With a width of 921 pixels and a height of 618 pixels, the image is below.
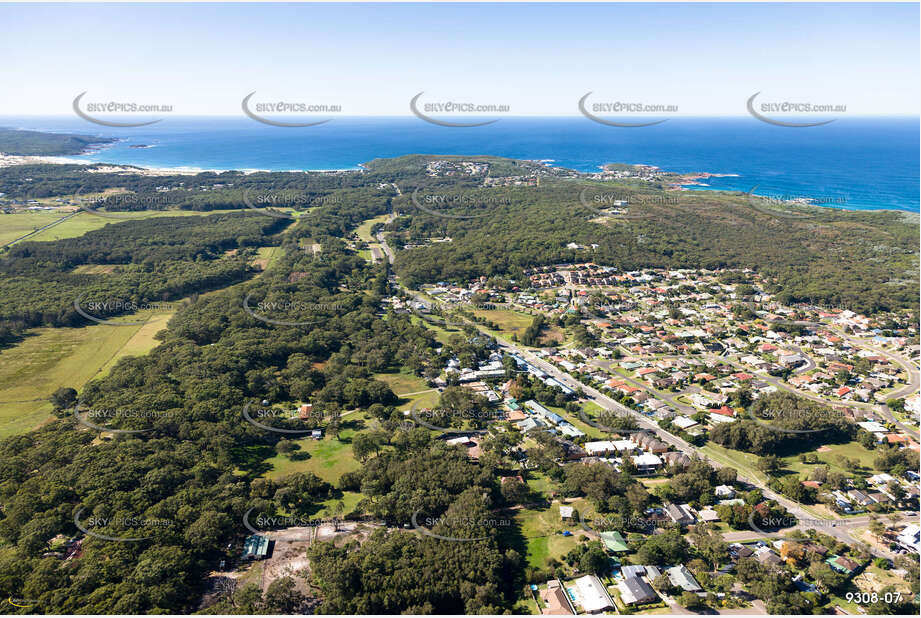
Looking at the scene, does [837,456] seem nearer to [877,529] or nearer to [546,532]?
[877,529]

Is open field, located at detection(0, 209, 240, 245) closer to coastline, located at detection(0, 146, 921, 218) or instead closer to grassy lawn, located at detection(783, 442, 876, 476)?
coastline, located at detection(0, 146, 921, 218)

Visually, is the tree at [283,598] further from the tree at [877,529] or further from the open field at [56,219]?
the open field at [56,219]

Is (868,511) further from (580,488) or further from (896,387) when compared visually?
(896,387)

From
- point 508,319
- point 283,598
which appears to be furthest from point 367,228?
point 283,598

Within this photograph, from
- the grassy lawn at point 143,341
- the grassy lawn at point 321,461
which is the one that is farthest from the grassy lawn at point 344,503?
the grassy lawn at point 143,341

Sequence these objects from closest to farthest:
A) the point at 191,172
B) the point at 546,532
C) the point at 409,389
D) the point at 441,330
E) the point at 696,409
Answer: the point at 546,532 < the point at 696,409 < the point at 409,389 < the point at 441,330 < the point at 191,172

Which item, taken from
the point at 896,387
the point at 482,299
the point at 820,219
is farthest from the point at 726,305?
the point at 820,219
